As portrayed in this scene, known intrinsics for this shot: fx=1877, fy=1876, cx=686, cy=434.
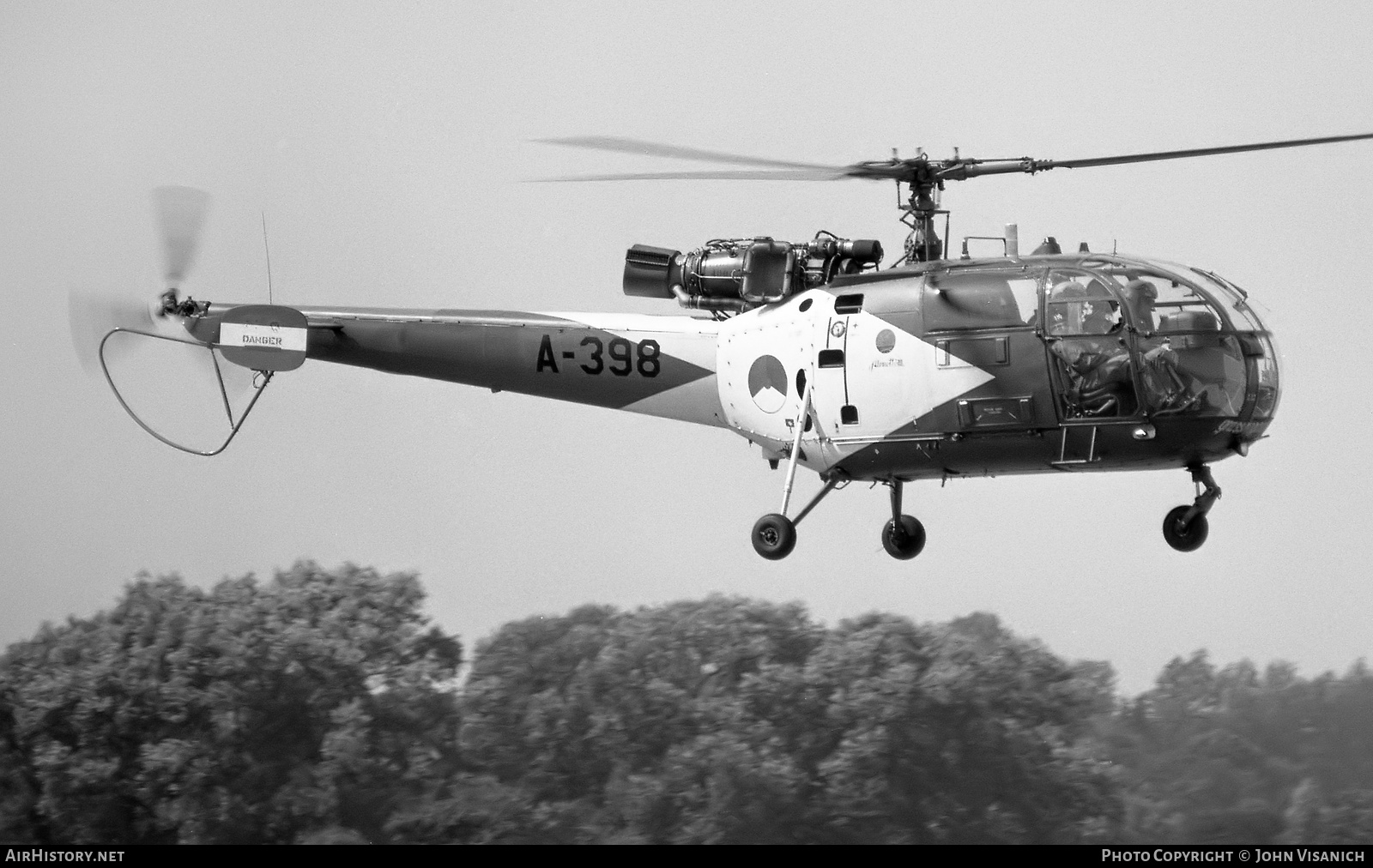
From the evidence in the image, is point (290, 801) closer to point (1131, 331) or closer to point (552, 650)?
point (552, 650)

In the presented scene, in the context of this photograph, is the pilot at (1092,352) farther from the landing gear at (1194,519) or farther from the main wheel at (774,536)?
the main wheel at (774,536)

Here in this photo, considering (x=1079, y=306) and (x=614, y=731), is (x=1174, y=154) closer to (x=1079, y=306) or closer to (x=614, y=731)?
(x=1079, y=306)

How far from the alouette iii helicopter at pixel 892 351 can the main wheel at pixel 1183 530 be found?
0.05ft

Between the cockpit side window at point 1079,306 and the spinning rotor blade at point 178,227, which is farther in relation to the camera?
the spinning rotor blade at point 178,227

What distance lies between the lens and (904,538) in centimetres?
1562

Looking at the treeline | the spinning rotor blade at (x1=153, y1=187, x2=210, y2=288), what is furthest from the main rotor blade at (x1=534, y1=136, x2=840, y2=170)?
the treeline

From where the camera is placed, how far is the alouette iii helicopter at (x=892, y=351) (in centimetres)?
1315

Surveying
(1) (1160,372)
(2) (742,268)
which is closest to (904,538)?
(2) (742,268)

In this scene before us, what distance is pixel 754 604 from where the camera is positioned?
28141mm

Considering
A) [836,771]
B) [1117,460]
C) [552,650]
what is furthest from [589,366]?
[552,650]

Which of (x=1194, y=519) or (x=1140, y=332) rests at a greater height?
(x=1140, y=332)

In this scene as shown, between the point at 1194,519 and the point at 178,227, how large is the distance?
9.39 m

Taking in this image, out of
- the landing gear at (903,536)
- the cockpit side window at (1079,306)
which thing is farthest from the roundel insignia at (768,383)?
the cockpit side window at (1079,306)

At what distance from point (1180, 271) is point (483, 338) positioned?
19.7ft
